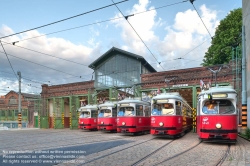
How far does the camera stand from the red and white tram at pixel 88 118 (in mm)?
25484

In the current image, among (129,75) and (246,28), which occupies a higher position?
(246,28)

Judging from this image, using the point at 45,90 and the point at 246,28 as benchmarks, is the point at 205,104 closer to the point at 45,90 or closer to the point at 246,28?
the point at 246,28

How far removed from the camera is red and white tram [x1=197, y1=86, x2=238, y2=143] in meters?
12.2

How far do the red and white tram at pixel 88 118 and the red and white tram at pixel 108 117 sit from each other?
10.6 feet

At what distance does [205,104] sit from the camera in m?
13.1

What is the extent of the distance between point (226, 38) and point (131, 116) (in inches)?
674

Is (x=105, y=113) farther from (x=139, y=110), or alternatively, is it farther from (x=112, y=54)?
(x=112, y=54)

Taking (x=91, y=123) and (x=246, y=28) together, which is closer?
(x=246, y=28)

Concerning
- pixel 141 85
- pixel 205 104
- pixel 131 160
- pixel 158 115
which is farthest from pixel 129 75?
pixel 131 160

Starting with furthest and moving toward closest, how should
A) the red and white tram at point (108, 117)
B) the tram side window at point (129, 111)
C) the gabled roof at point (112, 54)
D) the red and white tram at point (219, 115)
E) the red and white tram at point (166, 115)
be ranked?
the gabled roof at point (112, 54) < the red and white tram at point (108, 117) < the tram side window at point (129, 111) < the red and white tram at point (166, 115) < the red and white tram at point (219, 115)

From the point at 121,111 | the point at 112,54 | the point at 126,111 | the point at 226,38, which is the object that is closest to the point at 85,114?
the point at 121,111

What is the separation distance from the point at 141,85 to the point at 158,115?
40.2ft

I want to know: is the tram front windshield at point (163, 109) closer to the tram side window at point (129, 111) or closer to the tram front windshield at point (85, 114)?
the tram side window at point (129, 111)

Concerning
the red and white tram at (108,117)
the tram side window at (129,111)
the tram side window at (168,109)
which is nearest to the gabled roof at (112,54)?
the red and white tram at (108,117)
